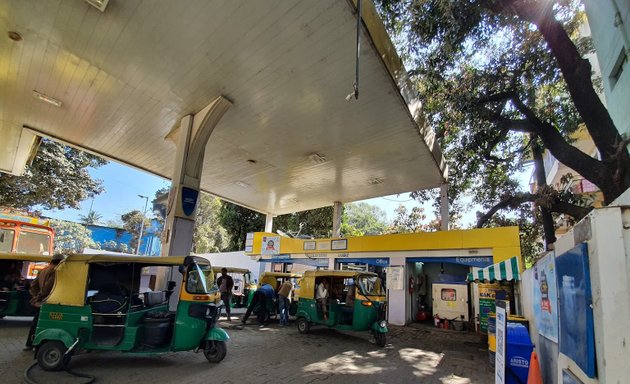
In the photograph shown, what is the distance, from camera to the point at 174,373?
567 cm

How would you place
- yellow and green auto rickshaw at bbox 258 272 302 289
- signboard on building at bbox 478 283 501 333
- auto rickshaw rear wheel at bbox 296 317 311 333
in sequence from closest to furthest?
auto rickshaw rear wheel at bbox 296 317 311 333
signboard on building at bbox 478 283 501 333
yellow and green auto rickshaw at bbox 258 272 302 289

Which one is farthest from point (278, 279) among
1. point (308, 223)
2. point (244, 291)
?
point (308, 223)

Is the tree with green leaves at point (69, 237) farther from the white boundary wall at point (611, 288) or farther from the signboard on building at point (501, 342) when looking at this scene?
the white boundary wall at point (611, 288)

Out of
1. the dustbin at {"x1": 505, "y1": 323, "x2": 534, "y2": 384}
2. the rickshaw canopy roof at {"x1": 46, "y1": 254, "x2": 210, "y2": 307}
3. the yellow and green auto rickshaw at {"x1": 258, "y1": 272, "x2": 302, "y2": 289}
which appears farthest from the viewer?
the yellow and green auto rickshaw at {"x1": 258, "y1": 272, "x2": 302, "y2": 289}

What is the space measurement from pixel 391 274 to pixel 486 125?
23.7 feet

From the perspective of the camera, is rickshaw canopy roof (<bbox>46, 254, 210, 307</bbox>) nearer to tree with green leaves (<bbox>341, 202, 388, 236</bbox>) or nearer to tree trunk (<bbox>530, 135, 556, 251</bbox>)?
tree trunk (<bbox>530, 135, 556, 251</bbox>)

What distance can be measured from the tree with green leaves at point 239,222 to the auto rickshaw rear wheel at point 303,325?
13573 millimetres

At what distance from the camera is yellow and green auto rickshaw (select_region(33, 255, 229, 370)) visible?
18.0ft

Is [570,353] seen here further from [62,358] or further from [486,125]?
[486,125]

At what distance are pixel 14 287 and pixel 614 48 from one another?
15.7m

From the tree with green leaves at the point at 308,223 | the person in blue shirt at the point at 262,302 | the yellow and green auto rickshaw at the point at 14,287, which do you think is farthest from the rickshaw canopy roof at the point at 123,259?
the tree with green leaves at the point at 308,223

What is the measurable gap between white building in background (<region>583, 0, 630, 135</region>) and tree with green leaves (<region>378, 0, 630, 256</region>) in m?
0.78

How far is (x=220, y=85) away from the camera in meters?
7.56

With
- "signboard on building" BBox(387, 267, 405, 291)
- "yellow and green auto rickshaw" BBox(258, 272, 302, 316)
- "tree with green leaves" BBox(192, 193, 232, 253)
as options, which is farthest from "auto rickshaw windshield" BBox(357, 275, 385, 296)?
"tree with green leaves" BBox(192, 193, 232, 253)
